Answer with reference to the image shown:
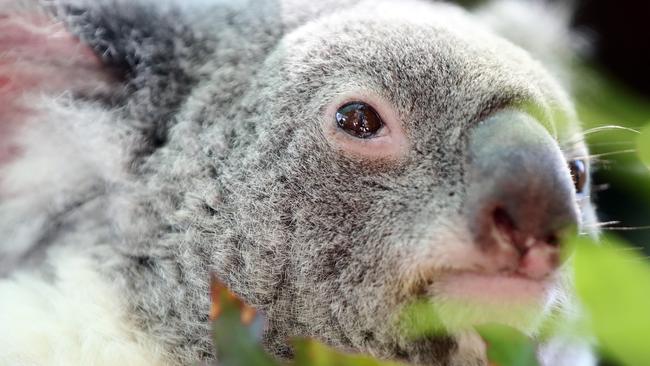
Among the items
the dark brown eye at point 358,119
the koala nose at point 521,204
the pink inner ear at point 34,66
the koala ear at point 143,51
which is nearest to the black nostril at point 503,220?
the koala nose at point 521,204

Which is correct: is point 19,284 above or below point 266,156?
below

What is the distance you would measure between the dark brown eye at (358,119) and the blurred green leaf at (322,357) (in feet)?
1.85

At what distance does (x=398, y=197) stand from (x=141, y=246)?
46 centimetres

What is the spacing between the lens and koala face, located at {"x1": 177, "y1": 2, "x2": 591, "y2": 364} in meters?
0.87

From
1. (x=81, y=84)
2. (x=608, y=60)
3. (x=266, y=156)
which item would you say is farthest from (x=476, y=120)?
(x=608, y=60)

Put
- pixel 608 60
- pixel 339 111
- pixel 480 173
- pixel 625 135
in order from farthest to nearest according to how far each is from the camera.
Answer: pixel 608 60
pixel 625 135
pixel 339 111
pixel 480 173

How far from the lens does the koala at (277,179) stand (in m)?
0.90

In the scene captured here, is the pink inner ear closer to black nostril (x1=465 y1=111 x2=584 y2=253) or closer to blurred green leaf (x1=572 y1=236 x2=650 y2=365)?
black nostril (x1=465 y1=111 x2=584 y2=253)

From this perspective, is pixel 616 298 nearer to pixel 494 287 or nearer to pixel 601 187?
pixel 494 287

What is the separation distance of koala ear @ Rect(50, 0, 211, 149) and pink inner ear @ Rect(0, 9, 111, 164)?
28mm

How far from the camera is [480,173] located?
902 mm

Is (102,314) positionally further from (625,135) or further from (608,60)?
(608,60)

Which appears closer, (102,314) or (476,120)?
(476,120)

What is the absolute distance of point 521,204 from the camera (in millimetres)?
850
